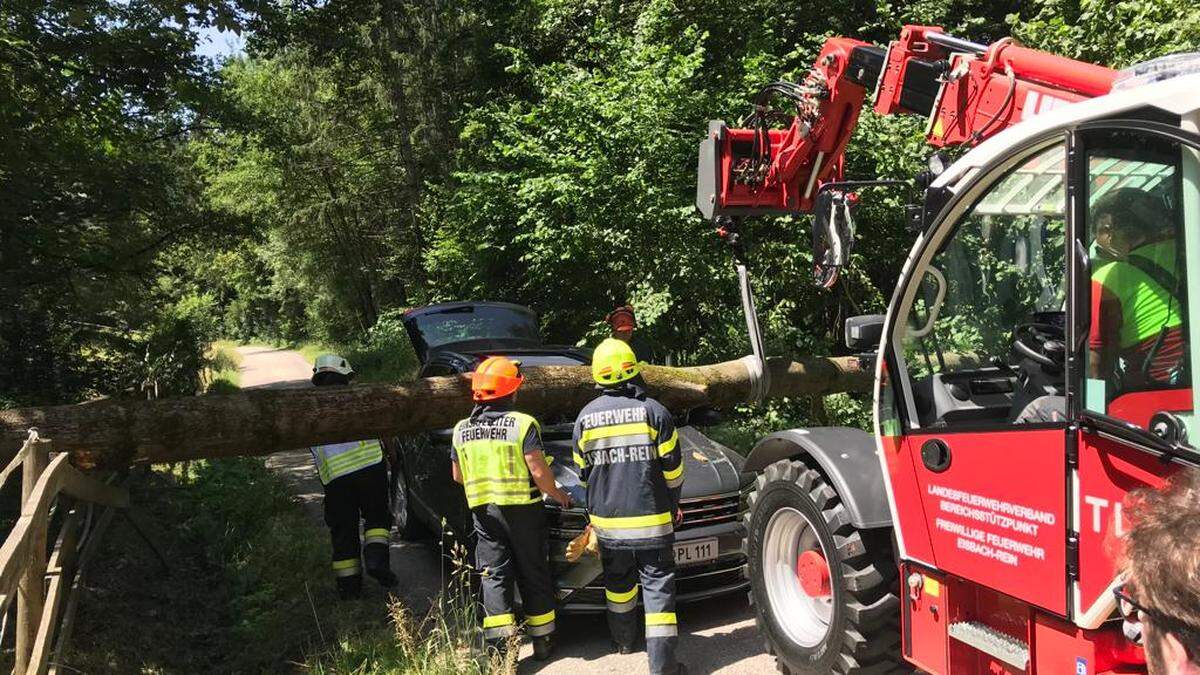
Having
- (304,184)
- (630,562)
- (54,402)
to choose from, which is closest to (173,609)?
(630,562)

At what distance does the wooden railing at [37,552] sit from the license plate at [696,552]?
11.3 ft

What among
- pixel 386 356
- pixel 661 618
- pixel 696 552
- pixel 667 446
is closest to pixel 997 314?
pixel 667 446

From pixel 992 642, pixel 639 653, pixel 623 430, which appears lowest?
pixel 639 653

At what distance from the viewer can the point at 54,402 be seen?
9852mm

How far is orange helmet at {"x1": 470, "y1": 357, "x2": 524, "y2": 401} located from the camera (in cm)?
474

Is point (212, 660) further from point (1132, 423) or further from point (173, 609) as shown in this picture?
point (1132, 423)

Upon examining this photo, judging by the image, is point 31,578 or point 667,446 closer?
point 31,578

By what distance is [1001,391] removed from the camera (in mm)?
3420

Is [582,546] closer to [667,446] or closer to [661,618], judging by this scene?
[661,618]

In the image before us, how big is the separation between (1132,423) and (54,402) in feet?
37.5

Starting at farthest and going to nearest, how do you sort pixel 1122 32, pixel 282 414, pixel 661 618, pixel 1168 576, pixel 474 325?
1. pixel 474 325
2. pixel 1122 32
3. pixel 282 414
4. pixel 661 618
5. pixel 1168 576

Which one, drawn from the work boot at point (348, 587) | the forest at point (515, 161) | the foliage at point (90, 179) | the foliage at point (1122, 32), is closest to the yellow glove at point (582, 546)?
the work boot at point (348, 587)

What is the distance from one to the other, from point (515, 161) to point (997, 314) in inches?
457

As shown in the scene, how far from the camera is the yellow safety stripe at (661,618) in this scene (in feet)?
14.1
